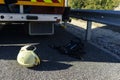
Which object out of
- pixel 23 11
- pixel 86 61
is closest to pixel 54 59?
pixel 86 61

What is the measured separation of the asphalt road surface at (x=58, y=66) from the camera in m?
5.80

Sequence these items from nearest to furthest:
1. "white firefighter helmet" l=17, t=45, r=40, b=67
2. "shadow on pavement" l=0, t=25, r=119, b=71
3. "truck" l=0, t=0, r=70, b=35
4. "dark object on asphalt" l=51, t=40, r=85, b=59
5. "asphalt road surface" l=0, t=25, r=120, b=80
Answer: "asphalt road surface" l=0, t=25, r=120, b=80 → "white firefighter helmet" l=17, t=45, r=40, b=67 → "shadow on pavement" l=0, t=25, r=119, b=71 → "dark object on asphalt" l=51, t=40, r=85, b=59 → "truck" l=0, t=0, r=70, b=35

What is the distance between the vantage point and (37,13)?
8.45 meters

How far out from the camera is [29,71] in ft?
19.9

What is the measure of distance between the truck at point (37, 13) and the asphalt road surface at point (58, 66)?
47 cm

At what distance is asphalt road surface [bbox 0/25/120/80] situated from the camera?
5801mm

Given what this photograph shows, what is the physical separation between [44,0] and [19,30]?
332 cm

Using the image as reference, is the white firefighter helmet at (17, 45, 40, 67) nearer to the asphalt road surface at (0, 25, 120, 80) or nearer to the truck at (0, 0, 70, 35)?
the asphalt road surface at (0, 25, 120, 80)

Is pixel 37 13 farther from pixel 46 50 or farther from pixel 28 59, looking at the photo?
pixel 28 59

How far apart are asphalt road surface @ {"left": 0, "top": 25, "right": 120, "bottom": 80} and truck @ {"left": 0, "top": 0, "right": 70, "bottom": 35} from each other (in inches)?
18.5

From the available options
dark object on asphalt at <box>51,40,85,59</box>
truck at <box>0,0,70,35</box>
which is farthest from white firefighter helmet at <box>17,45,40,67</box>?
truck at <box>0,0,70,35</box>

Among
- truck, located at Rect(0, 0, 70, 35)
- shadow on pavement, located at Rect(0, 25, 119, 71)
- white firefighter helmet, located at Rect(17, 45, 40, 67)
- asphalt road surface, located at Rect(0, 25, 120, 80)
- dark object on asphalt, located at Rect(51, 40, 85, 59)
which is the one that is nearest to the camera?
asphalt road surface, located at Rect(0, 25, 120, 80)

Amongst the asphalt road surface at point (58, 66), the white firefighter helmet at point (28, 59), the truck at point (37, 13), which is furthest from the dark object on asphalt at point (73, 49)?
the white firefighter helmet at point (28, 59)

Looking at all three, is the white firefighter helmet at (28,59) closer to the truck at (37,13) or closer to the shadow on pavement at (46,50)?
the shadow on pavement at (46,50)
